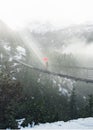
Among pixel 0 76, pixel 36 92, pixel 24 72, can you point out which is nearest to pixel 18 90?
pixel 0 76

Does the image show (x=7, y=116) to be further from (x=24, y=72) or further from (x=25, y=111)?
(x=24, y=72)

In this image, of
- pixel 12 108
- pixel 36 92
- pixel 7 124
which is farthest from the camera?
pixel 36 92

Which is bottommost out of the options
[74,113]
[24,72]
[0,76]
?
[74,113]

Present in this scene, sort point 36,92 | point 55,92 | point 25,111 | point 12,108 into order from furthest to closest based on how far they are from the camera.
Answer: point 55,92 → point 36,92 → point 25,111 → point 12,108

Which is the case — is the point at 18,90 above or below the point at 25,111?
above

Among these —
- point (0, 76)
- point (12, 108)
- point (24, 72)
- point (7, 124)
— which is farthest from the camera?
point (24, 72)

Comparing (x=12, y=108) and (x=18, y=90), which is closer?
(x=12, y=108)

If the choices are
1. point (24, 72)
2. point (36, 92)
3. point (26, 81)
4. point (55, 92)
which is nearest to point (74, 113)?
point (36, 92)

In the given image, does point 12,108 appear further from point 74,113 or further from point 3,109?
point 74,113

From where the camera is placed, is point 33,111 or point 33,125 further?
point 33,111
